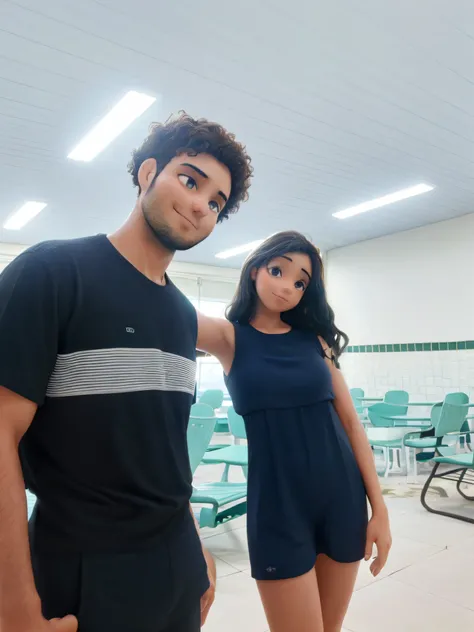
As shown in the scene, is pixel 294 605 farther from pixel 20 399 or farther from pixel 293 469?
pixel 20 399

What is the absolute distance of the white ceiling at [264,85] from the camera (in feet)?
9.69

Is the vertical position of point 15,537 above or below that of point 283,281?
below

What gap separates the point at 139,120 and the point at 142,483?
12.8ft

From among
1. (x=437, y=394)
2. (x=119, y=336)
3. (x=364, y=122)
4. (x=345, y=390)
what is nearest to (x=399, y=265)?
(x=437, y=394)

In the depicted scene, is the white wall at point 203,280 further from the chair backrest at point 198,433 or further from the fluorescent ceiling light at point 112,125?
the chair backrest at point 198,433

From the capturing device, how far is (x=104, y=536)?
27.5 inches

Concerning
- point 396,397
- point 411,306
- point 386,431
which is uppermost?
point 411,306

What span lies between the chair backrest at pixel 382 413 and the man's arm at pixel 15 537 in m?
4.94

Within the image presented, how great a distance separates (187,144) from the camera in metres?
0.92

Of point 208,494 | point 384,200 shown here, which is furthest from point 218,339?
point 384,200

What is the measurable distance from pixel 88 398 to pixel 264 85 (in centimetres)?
353

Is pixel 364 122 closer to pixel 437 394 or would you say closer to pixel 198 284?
pixel 437 394

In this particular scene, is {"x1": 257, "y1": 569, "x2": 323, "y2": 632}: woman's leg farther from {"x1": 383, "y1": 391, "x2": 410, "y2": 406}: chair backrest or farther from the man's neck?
{"x1": 383, "y1": 391, "x2": 410, "y2": 406}: chair backrest

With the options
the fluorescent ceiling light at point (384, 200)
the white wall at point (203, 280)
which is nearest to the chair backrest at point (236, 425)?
the fluorescent ceiling light at point (384, 200)
